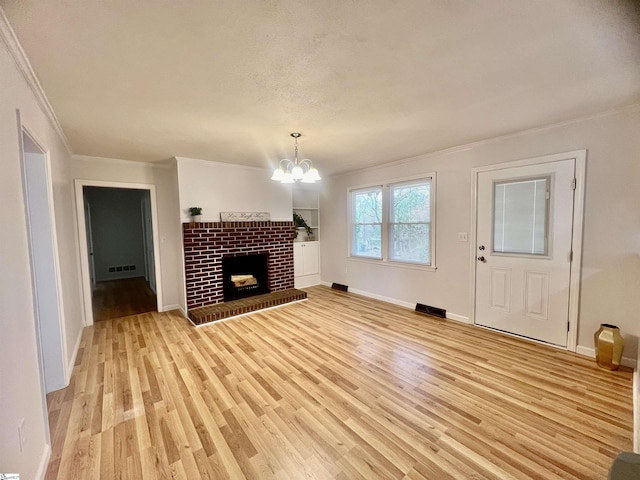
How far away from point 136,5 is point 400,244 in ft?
13.5

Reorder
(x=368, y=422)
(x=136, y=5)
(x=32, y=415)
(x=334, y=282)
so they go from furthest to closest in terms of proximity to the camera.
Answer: (x=334, y=282) < (x=368, y=422) < (x=32, y=415) < (x=136, y=5)

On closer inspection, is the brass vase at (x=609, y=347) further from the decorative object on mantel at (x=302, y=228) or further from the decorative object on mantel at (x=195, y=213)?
the decorative object on mantel at (x=195, y=213)

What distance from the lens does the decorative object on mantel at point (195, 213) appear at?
3963mm

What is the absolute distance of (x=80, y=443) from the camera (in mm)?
1754

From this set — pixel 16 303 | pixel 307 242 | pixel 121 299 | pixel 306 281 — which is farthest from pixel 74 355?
pixel 307 242

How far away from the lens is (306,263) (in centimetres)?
580

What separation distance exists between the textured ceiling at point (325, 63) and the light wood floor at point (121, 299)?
2.82 m

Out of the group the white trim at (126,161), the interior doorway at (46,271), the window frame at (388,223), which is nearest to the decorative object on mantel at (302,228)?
the window frame at (388,223)

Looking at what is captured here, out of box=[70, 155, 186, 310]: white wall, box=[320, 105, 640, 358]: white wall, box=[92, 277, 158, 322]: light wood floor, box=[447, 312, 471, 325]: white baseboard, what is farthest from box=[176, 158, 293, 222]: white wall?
box=[447, 312, 471, 325]: white baseboard

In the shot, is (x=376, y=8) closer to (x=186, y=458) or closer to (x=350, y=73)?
(x=350, y=73)

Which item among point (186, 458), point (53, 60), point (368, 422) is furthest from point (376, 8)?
point (186, 458)

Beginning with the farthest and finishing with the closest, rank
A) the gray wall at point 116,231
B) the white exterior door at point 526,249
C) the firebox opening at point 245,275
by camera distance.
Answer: the gray wall at point 116,231, the firebox opening at point 245,275, the white exterior door at point 526,249

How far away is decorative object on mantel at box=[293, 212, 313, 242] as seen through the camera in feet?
18.8

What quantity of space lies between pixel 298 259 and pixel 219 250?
1.80 m
